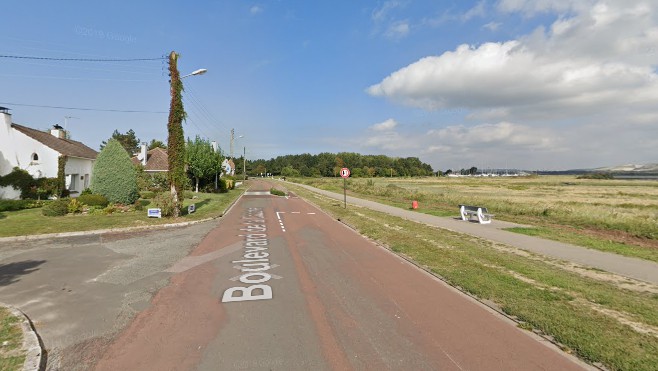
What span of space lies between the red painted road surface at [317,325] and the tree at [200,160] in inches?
1196

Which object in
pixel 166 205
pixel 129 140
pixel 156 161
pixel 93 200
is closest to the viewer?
pixel 166 205

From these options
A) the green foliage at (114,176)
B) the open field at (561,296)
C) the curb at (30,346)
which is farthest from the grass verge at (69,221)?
the open field at (561,296)

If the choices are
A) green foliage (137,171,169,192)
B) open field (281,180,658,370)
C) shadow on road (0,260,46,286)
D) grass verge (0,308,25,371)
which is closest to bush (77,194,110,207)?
shadow on road (0,260,46,286)

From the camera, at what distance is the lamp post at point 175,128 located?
17953mm

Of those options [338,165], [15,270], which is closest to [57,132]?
[15,270]

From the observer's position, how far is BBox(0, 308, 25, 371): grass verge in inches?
165

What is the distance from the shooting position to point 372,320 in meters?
5.64

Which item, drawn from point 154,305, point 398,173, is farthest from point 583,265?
point 398,173

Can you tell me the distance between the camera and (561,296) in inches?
267

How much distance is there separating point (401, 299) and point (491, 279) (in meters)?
2.54

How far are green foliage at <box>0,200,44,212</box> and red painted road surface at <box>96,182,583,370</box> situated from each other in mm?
17450

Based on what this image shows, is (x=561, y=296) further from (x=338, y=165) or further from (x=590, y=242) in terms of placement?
(x=338, y=165)

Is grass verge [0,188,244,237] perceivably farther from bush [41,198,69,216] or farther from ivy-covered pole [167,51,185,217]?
ivy-covered pole [167,51,185,217]

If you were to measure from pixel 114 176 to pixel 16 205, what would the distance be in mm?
5182
